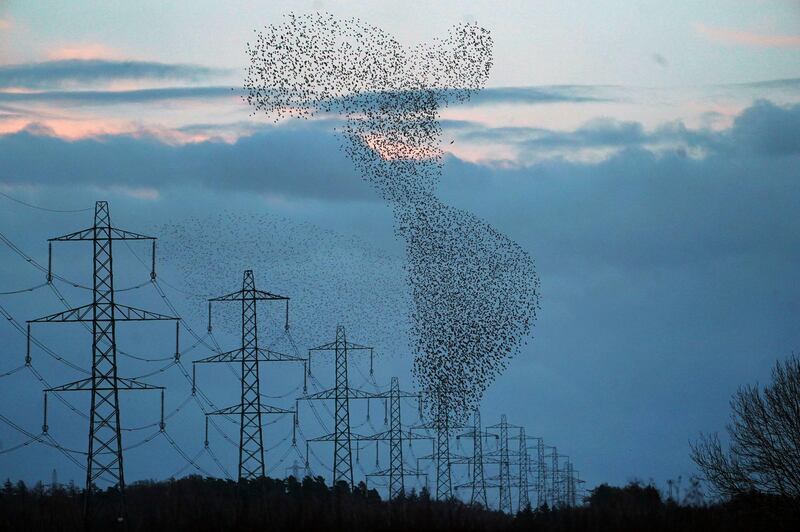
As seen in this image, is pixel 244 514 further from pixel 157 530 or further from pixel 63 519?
pixel 63 519

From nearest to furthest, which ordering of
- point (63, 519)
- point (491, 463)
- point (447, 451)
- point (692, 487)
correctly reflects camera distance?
1. point (692, 487)
2. point (63, 519)
3. point (447, 451)
4. point (491, 463)

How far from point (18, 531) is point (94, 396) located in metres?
6.06

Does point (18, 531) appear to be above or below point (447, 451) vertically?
below

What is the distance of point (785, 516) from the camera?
51.8 m

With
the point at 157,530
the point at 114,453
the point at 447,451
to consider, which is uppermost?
the point at 447,451

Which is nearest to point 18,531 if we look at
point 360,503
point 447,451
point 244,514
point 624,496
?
point 244,514

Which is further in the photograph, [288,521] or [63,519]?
[63,519]

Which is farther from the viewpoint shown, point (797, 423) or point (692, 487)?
point (797, 423)

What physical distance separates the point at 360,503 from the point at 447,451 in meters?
34.2

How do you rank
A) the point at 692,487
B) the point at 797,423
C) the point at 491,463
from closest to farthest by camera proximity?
1. the point at 692,487
2. the point at 797,423
3. the point at 491,463

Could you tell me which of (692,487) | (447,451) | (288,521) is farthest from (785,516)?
(447,451)

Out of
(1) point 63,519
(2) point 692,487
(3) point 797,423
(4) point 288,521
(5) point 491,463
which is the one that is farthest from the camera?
(5) point 491,463

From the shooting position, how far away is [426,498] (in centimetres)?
4594

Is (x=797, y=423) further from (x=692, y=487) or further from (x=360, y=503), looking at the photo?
(x=360, y=503)
